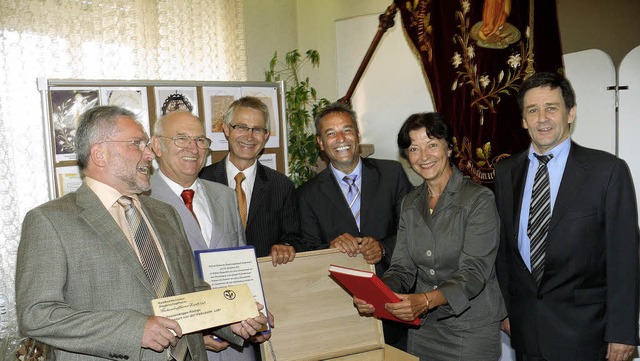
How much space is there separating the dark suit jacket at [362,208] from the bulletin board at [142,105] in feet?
4.44

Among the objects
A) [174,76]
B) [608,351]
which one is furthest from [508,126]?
[174,76]

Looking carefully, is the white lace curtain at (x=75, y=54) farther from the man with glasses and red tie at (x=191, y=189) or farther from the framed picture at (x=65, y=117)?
the man with glasses and red tie at (x=191, y=189)

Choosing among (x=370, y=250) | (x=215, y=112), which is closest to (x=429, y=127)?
(x=370, y=250)

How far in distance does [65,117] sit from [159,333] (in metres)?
2.58

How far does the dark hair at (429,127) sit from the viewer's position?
9.36 ft

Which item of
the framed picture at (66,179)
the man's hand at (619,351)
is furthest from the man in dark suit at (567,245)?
the framed picture at (66,179)

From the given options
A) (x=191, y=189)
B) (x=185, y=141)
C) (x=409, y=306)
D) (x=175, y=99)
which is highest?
(x=175, y=99)

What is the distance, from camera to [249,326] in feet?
7.50

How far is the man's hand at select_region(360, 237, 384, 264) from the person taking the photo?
10.2 feet

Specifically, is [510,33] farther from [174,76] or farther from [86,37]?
[86,37]

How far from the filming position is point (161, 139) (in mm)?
2865

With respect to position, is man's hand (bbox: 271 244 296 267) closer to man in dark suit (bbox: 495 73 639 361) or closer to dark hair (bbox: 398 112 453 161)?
dark hair (bbox: 398 112 453 161)

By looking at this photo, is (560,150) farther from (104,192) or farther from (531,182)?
(104,192)

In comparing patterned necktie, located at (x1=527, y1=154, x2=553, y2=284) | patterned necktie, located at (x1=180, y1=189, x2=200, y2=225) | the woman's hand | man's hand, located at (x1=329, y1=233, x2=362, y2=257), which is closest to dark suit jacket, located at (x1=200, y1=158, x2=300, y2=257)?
man's hand, located at (x1=329, y1=233, x2=362, y2=257)
